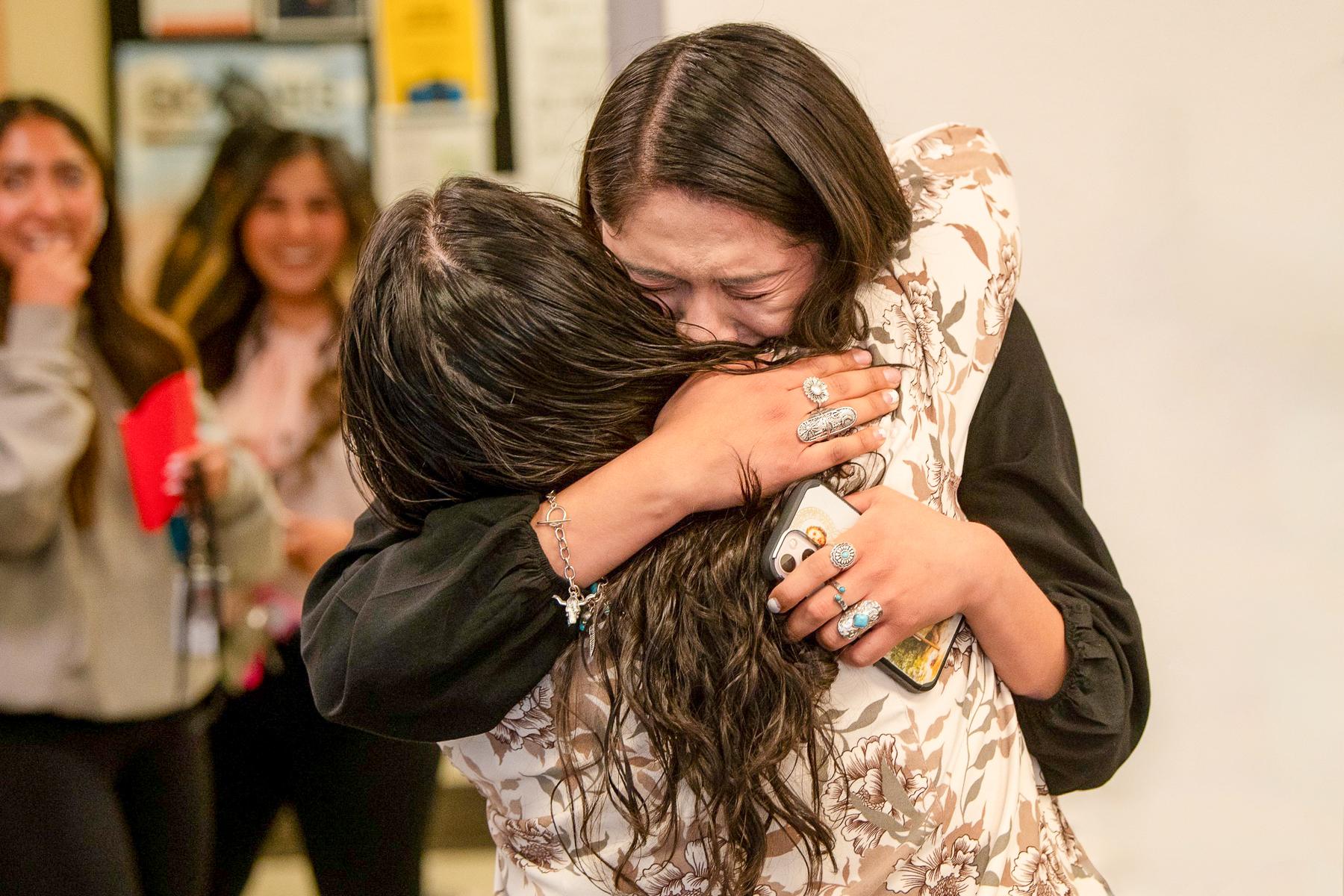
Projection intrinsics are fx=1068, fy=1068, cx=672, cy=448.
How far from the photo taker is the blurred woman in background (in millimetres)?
1889

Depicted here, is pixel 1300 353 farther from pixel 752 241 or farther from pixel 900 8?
pixel 752 241

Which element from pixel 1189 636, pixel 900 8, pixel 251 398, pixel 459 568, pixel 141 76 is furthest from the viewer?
pixel 141 76

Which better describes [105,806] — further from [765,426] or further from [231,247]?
[765,426]

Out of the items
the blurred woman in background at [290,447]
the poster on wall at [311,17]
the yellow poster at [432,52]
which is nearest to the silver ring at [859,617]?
the blurred woman in background at [290,447]

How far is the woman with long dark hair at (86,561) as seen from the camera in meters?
1.71

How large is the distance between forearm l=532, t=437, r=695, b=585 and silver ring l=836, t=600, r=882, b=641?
0.13 m

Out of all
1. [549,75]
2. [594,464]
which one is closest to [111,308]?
[549,75]

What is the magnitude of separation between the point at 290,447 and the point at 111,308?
383 mm

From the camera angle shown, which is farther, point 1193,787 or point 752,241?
point 1193,787

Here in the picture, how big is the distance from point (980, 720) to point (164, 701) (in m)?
1.51

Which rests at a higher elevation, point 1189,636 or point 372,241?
point 372,241

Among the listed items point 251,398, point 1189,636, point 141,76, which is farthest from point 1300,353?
point 141,76

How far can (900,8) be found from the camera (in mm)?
1300

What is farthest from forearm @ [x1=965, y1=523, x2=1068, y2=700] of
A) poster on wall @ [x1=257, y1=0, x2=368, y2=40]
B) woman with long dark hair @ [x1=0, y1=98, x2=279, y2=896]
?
poster on wall @ [x1=257, y1=0, x2=368, y2=40]
